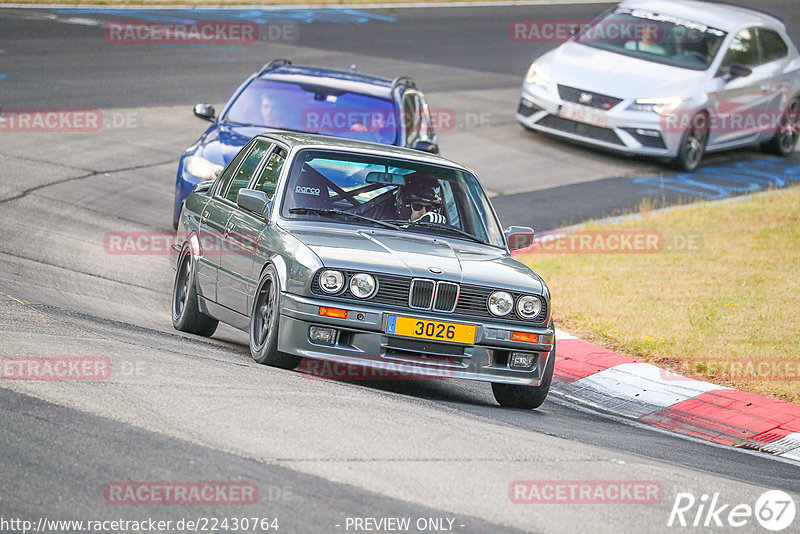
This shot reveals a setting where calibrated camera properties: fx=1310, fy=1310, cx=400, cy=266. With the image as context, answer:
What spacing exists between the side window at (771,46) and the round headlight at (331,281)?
15.2 m

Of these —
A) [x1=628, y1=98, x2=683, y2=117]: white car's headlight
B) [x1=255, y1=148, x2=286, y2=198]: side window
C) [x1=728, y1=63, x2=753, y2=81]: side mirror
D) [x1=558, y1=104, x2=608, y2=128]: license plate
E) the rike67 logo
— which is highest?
[x1=255, y1=148, x2=286, y2=198]: side window

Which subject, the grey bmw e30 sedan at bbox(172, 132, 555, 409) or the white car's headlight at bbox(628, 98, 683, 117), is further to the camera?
the white car's headlight at bbox(628, 98, 683, 117)

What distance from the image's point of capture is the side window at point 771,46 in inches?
842

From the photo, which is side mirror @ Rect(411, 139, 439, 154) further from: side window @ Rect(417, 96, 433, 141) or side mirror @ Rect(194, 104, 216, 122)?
side mirror @ Rect(194, 104, 216, 122)

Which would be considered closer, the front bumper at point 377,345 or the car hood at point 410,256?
the front bumper at point 377,345

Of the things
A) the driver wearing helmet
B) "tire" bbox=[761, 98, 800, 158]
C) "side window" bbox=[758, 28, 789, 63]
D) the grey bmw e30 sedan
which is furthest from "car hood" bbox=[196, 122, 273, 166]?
"tire" bbox=[761, 98, 800, 158]

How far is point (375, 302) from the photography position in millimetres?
7844

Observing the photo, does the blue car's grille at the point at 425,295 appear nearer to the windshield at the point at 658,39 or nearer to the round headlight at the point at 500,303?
the round headlight at the point at 500,303

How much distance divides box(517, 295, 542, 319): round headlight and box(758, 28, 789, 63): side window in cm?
1445

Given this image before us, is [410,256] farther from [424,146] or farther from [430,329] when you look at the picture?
[424,146]

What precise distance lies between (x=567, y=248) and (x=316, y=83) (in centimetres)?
329

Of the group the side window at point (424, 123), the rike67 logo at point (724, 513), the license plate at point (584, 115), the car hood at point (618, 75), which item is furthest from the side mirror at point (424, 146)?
the rike67 logo at point (724, 513)

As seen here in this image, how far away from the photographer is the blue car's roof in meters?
14.3

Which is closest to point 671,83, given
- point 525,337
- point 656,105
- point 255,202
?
point 656,105
